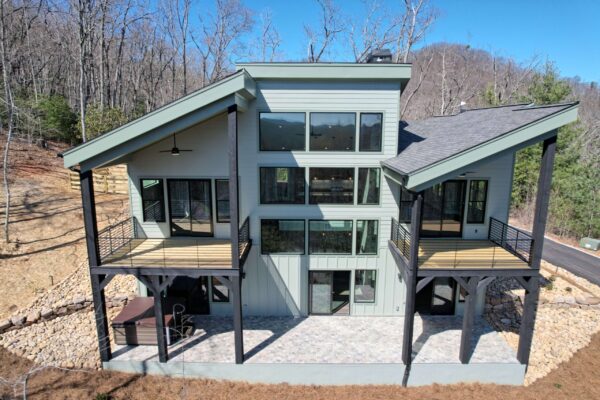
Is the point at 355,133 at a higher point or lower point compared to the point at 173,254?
higher

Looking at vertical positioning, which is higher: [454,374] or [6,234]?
[6,234]

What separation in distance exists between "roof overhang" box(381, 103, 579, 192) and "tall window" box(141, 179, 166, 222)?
25.9 feet

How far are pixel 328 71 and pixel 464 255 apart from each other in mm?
6982

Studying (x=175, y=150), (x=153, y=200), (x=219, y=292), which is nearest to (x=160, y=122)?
Answer: (x=175, y=150)

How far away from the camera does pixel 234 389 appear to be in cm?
864

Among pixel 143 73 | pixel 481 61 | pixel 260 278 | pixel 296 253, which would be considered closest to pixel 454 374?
pixel 296 253

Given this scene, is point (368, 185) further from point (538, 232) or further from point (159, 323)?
point (159, 323)

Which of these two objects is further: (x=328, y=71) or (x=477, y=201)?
(x=477, y=201)

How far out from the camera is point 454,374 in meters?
9.03

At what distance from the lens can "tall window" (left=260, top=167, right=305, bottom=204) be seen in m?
10.7

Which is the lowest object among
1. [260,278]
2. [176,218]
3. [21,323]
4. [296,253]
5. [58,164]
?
[21,323]

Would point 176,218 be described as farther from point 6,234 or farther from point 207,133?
point 6,234

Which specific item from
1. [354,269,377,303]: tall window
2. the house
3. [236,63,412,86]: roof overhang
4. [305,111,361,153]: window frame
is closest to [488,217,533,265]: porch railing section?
the house

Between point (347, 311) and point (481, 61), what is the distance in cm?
3641
